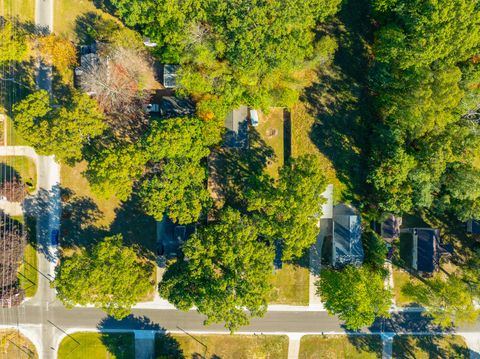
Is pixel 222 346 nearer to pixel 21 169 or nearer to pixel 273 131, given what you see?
pixel 273 131

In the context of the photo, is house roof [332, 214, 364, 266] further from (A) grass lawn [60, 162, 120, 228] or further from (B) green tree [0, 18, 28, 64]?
(B) green tree [0, 18, 28, 64]

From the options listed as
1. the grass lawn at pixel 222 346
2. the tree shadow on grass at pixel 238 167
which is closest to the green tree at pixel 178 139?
the tree shadow on grass at pixel 238 167

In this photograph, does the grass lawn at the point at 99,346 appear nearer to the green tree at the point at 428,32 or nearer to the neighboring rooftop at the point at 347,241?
the neighboring rooftop at the point at 347,241

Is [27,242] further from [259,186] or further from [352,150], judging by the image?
[352,150]

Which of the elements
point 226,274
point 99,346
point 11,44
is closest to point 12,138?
point 11,44

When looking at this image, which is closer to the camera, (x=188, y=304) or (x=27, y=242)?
(x=188, y=304)

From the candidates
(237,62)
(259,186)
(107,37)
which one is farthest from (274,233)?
(107,37)
